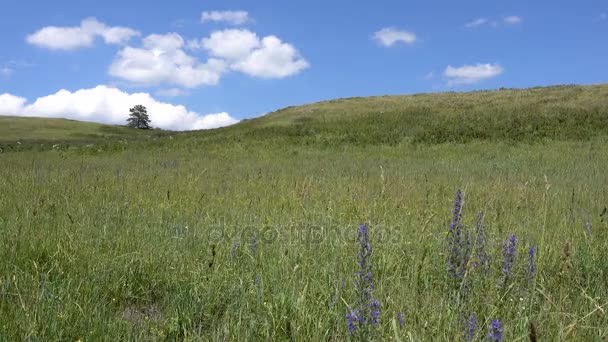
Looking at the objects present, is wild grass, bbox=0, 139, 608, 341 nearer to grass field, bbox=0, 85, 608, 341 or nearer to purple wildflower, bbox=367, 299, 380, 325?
grass field, bbox=0, 85, 608, 341

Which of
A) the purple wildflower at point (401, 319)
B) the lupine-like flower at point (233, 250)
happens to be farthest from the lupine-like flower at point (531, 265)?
the lupine-like flower at point (233, 250)

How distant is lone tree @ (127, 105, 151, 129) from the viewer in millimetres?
100750

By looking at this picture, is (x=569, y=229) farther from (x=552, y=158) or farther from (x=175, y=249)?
(x=552, y=158)

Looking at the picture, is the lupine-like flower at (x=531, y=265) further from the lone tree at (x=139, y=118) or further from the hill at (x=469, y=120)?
the lone tree at (x=139, y=118)

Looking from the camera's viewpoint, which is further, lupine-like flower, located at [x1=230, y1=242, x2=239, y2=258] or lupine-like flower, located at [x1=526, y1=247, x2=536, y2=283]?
lupine-like flower, located at [x1=230, y1=242, x2=239, y2=258]

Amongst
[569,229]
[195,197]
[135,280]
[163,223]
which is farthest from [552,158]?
[135,280]

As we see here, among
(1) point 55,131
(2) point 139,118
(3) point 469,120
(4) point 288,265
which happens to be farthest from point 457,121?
(2) point 139,118

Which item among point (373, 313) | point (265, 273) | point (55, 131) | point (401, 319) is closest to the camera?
point (373, 313)

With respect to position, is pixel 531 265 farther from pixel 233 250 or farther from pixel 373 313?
pixel 233 250

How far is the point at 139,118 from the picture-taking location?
101188 mm

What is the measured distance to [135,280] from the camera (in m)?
2.86

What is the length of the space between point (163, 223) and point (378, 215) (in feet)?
7.40

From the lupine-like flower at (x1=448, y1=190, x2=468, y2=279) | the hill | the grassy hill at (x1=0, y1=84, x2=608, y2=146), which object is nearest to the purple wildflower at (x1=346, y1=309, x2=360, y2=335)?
the lupine-like flower at (x1=448, y1=190, x2=468, y2=279)

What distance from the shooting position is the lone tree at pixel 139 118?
10075 centimetres
